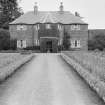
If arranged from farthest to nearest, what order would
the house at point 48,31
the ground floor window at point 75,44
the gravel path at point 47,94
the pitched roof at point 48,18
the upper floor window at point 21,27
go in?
the ground floor window at point 75,44
the upper floor window at point 21,27
the pitched roof at point 48,18
the house at point 48,31
the gravel path at point 47,94

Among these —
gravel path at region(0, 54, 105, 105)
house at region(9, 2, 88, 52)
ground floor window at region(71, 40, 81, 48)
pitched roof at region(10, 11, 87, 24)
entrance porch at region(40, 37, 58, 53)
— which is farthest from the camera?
ground floor window at region(71, 40, 81, 48)

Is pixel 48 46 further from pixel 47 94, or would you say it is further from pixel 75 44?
pixel 47 94

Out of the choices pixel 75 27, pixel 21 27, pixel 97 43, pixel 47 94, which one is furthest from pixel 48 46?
pixel 47 94

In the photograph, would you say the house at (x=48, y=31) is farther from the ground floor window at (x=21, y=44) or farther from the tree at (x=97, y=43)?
the tree at (x=97, y=43)

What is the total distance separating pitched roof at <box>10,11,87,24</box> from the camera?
54.3 metres

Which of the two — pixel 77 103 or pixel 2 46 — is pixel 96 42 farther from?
pixel 77 103

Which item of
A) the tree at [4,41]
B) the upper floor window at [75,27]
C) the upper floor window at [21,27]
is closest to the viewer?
the tree at [4,41]

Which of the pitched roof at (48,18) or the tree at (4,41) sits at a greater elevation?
the pitched roof at (48,18)

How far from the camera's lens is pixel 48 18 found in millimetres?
53688

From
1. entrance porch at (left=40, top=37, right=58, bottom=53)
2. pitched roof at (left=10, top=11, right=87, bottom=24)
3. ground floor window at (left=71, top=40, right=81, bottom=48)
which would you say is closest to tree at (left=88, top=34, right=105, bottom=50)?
ground floor window at (left=71, top=40, right=81, bottom=48)

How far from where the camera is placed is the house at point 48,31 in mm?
52156

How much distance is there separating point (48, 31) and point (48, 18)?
3052 mm

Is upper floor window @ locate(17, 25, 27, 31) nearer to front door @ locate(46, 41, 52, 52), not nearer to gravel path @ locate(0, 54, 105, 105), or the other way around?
front door @ locate(46, 41, 52, 52)

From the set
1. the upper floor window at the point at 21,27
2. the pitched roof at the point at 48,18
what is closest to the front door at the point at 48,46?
the pitched roof at the point at 48,18
